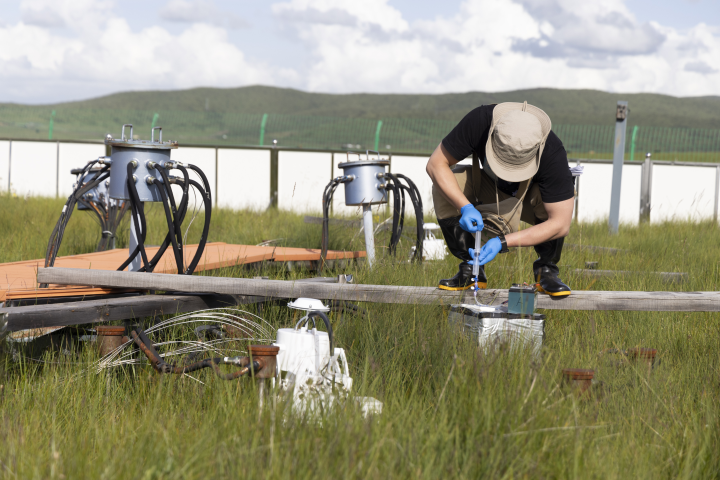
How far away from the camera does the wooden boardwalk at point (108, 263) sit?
3625mm

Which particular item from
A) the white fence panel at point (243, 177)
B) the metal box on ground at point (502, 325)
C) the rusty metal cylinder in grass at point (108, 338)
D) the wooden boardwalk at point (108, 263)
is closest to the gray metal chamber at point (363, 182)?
the wooden boardwalk at point (108, 263)

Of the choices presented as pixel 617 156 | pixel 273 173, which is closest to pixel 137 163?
pixel 617 156

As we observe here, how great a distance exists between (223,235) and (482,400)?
6445 millimetres

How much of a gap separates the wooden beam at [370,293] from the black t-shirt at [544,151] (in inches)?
22.5

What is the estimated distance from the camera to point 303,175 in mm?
13641

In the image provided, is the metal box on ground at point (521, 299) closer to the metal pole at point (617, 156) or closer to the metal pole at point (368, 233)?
the metal pole at point (368, 233)

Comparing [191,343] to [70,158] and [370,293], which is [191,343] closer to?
[370,293]

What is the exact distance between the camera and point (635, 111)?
11725cm

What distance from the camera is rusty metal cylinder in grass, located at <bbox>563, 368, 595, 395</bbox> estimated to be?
2311 mm

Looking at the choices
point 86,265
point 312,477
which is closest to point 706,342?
point 312,477

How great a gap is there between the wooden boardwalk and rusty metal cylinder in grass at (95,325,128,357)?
646 millimetres

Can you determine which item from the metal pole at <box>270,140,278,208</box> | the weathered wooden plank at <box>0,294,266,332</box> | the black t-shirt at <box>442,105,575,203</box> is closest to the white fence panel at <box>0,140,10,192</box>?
the metal pole at <box>270,140,278,208</box>

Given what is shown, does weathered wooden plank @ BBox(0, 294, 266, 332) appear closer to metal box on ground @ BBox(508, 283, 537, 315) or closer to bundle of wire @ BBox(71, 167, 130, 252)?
metal box on ground @ BBox(508, 283, 537, 315)

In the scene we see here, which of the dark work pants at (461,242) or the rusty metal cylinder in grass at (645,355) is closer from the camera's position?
the rusty metal cylinder in grass at (645,355)
